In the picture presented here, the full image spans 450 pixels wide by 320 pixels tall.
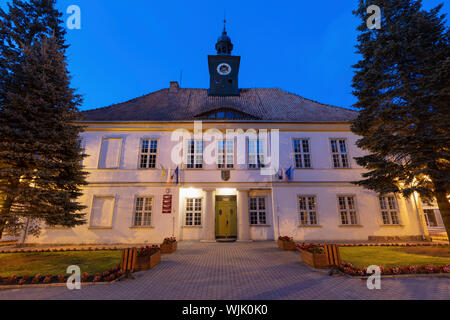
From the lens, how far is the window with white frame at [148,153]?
1548cm

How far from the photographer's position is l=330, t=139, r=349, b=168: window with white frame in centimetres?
1584

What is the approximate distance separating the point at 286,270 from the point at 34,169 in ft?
39.0

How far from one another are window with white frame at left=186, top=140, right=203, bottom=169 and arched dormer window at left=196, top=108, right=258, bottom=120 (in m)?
2.49

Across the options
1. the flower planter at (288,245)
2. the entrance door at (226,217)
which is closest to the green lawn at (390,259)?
the flower planter at (288,245)

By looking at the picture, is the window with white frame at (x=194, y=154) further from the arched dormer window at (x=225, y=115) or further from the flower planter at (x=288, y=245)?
the flower planter at (x=288, y=245)

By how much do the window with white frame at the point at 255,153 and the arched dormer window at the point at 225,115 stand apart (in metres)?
2.30

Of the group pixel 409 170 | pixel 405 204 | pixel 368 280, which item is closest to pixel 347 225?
pixel 405 204

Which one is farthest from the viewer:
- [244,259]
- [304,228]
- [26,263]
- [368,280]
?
[304,228]

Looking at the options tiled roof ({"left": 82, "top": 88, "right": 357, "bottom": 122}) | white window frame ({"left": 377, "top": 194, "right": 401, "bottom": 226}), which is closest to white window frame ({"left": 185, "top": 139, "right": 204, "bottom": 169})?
tiled roof ({"left": 82, "top": 88, "right": 357, "bottom": 122})

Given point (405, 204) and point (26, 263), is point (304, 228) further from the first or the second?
→ point (26, 263)

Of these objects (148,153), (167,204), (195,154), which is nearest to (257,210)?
(195,154)

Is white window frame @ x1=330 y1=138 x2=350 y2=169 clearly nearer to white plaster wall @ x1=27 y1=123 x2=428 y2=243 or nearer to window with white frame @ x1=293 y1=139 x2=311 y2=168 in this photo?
white plaster wall @ x1=27 y1=123 x2=428 y2=243

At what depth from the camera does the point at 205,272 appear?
717 centimetres

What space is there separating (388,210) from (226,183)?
12.8 meters
